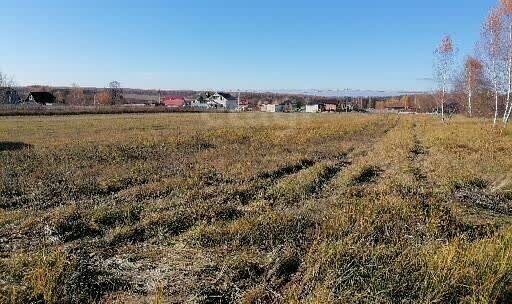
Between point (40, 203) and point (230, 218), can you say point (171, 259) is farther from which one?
point (40, 203)

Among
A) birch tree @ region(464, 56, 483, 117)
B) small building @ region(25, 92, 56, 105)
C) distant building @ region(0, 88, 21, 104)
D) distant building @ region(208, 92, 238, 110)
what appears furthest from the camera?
distant building @ region(208, 92, 238, 110)

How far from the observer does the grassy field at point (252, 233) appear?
5.19 metres

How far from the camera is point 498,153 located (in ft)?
59.5

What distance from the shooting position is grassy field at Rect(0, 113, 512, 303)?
5.19 metres

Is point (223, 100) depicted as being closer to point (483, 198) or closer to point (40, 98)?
point (40, 98)

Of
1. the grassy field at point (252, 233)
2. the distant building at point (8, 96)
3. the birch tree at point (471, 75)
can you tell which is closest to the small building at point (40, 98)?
the distant building at point (8, 96)

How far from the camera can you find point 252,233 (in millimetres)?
7363

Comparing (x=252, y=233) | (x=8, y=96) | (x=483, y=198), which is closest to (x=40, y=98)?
(x=8, y=96)

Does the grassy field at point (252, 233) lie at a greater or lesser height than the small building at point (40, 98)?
lesser

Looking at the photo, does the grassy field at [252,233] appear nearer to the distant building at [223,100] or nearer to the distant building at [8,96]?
the distant building at [8,96]

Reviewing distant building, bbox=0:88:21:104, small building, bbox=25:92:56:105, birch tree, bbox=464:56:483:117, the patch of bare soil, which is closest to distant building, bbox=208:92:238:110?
small building, bbox=25:92:56:105

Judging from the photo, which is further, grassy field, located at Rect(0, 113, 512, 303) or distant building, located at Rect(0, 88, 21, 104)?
distant building, located at Rect(0, 88, 21, 104)

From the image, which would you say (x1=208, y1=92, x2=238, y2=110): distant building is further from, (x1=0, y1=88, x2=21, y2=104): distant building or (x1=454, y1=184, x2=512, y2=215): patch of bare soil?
(x1=454, y1=184, x2=512, y2=215): patch of bare soil

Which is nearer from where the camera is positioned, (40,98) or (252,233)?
(252,233)
